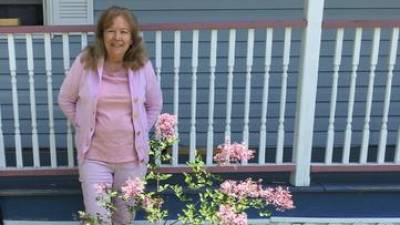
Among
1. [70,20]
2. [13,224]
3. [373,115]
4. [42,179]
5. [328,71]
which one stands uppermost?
[70,20]

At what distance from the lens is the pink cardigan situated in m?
2.96

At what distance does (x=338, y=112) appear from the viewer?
5.22 metres

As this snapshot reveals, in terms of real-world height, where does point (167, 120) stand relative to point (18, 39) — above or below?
below

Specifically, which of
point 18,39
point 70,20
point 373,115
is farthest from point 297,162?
point 18,39

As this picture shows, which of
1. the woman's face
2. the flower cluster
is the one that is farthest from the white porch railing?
the flower cluster

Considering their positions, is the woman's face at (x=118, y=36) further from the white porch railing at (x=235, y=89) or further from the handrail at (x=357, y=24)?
the handrail at (x=357, y=24)

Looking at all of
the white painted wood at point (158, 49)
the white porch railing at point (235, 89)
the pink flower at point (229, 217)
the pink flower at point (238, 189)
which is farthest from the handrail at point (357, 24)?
the pink flower at point (229, 217)

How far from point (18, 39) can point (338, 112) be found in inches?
121

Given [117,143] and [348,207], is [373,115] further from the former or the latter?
[117,143]

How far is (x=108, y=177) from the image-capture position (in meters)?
3.10

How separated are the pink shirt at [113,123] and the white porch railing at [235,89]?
61cm

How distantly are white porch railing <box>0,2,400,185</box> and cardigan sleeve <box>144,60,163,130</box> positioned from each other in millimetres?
450

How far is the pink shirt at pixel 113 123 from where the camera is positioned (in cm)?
297

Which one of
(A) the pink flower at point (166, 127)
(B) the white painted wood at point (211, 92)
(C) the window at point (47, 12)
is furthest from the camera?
(C) the window at point (47, 12)
